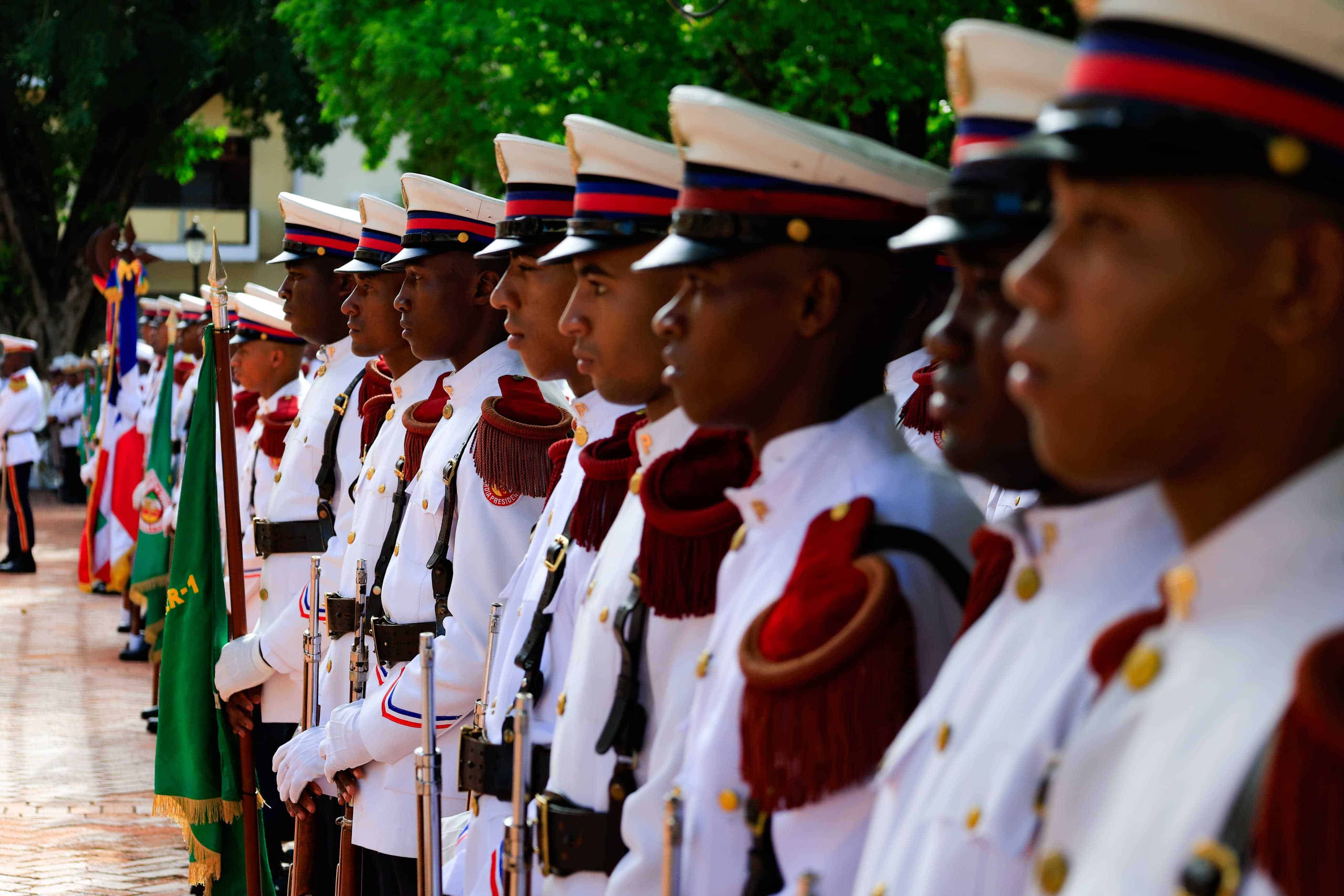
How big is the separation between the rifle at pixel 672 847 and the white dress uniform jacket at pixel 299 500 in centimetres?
353

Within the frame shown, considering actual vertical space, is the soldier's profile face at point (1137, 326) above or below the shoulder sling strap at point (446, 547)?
above

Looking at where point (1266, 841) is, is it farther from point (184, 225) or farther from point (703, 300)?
point (184, 225)

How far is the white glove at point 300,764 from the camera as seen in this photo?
15.3 ft

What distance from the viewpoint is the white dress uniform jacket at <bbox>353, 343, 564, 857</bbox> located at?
407cm

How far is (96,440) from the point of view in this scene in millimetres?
15477

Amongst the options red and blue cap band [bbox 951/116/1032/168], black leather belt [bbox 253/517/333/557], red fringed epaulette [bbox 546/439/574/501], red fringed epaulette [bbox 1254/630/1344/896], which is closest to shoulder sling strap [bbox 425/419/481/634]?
red fringed epaulette [bbox 546/439/574/501]

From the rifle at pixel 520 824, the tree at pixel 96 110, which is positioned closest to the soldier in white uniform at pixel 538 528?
the rifle at pixel 520 824

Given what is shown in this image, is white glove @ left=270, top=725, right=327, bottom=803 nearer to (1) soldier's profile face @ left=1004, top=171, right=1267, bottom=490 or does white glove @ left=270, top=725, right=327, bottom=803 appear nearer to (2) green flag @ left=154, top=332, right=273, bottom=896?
(2) green flag @ left=154, top=332, right=273, bottom=896

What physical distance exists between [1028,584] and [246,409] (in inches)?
304

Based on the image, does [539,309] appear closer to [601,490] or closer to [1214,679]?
[601,490]

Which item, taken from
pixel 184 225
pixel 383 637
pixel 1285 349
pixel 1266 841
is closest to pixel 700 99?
pixel 1285 349

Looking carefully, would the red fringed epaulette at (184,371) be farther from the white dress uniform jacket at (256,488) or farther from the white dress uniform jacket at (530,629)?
the white dress uniform jacket at (530,629)

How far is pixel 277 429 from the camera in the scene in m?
7.38

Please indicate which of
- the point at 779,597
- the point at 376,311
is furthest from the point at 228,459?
the point at 779,597
